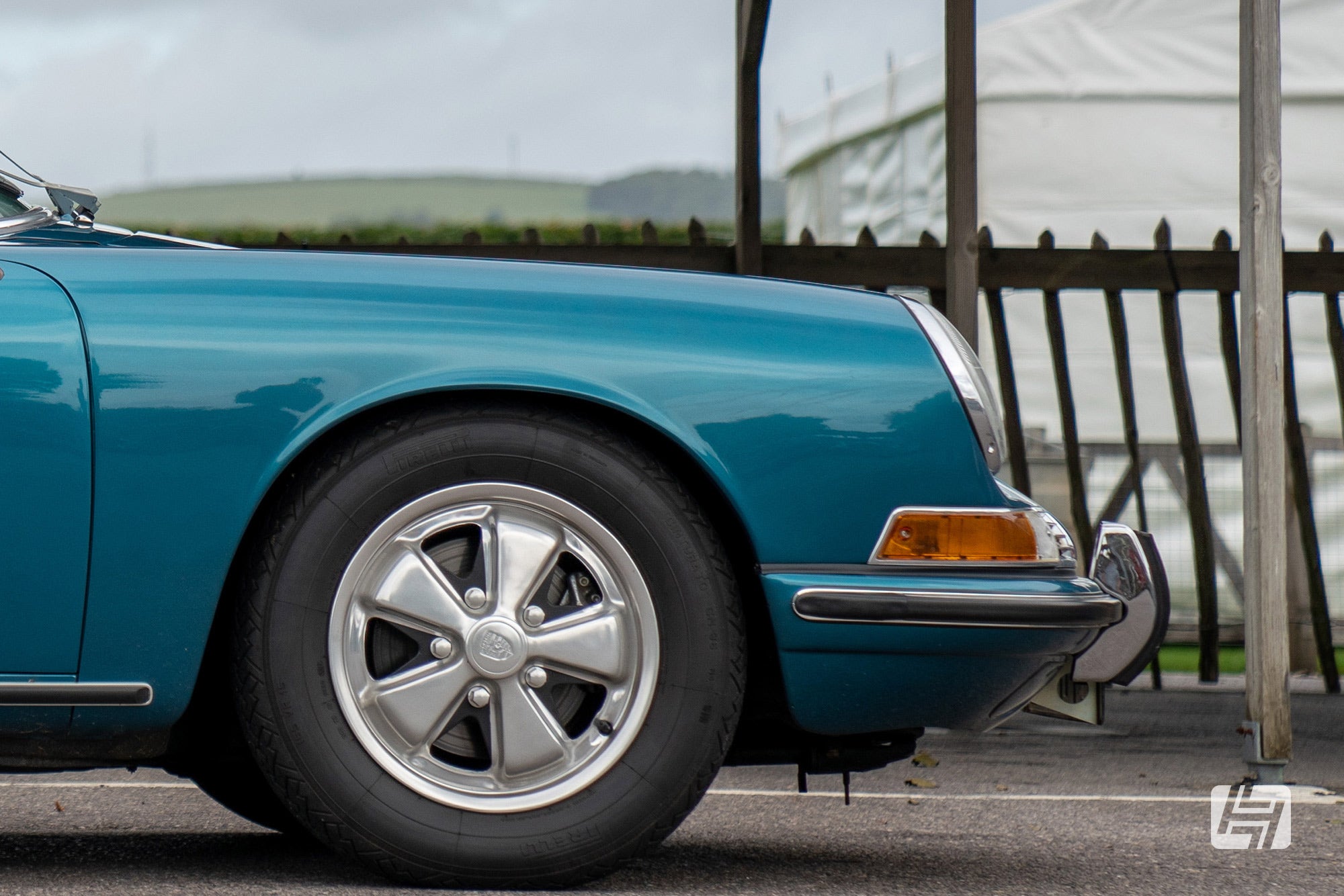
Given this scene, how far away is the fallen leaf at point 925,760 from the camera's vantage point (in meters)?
4.77

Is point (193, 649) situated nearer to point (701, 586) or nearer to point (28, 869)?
point (28, 869)

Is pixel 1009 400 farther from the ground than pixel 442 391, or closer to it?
closer to it

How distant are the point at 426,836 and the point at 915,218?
8672 millimetres

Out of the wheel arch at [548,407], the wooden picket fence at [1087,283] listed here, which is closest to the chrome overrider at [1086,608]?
the wheel arch at [548,407]

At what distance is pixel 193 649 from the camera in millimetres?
2646

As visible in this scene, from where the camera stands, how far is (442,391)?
269 cm

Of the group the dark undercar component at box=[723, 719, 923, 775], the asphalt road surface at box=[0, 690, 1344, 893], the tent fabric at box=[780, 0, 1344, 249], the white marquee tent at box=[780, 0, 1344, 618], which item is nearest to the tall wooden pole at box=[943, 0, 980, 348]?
the asphalt road surface at box=[0, 690, 1344, 893]

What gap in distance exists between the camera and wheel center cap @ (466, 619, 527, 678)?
2.62 meters

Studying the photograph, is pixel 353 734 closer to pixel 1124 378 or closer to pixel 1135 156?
pixel 1124 378

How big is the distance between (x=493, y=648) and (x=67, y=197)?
1.38m

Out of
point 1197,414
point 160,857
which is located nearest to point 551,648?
point 160,857

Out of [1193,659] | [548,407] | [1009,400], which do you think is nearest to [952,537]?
[548,407]

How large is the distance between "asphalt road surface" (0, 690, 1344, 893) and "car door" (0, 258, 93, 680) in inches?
16.9

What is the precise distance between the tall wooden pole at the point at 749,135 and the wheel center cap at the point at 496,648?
3305 mm
